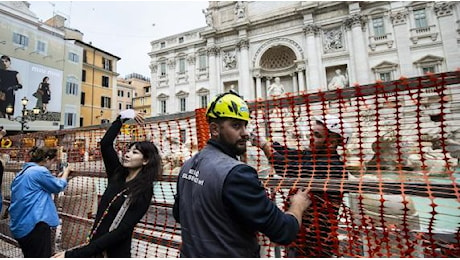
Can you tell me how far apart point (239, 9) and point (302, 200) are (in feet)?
84.7

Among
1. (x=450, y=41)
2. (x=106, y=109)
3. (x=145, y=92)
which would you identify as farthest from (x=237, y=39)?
(x=145, y=92)

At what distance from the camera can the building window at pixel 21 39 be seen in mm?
20188

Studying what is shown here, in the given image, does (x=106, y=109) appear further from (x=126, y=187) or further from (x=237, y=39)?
(x=126, y=187)

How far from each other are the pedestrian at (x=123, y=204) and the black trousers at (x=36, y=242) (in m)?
1.20

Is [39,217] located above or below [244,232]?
below

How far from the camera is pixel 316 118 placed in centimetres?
213

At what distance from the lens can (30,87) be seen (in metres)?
20.8

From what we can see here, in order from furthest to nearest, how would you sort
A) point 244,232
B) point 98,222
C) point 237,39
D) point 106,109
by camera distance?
point 106,109, point 237,39, point 98,222, point 244,232

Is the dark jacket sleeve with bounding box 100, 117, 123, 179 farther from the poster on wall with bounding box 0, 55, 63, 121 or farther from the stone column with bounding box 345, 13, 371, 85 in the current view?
the poster on wall with bounding box 0, 55, 63, 121

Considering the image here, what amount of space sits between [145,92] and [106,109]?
20.6 metres

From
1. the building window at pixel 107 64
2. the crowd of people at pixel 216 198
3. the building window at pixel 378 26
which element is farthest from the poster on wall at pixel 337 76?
the building window at pixel 107 64

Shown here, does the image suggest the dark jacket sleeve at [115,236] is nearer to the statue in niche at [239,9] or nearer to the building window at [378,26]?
the building window at [378,26]

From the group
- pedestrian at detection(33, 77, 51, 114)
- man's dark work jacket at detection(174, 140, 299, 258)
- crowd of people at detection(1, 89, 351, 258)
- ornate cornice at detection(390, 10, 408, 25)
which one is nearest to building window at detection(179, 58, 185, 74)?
pedestrian at detection(33, 77, 51, 114)

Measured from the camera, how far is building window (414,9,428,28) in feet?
59.1
